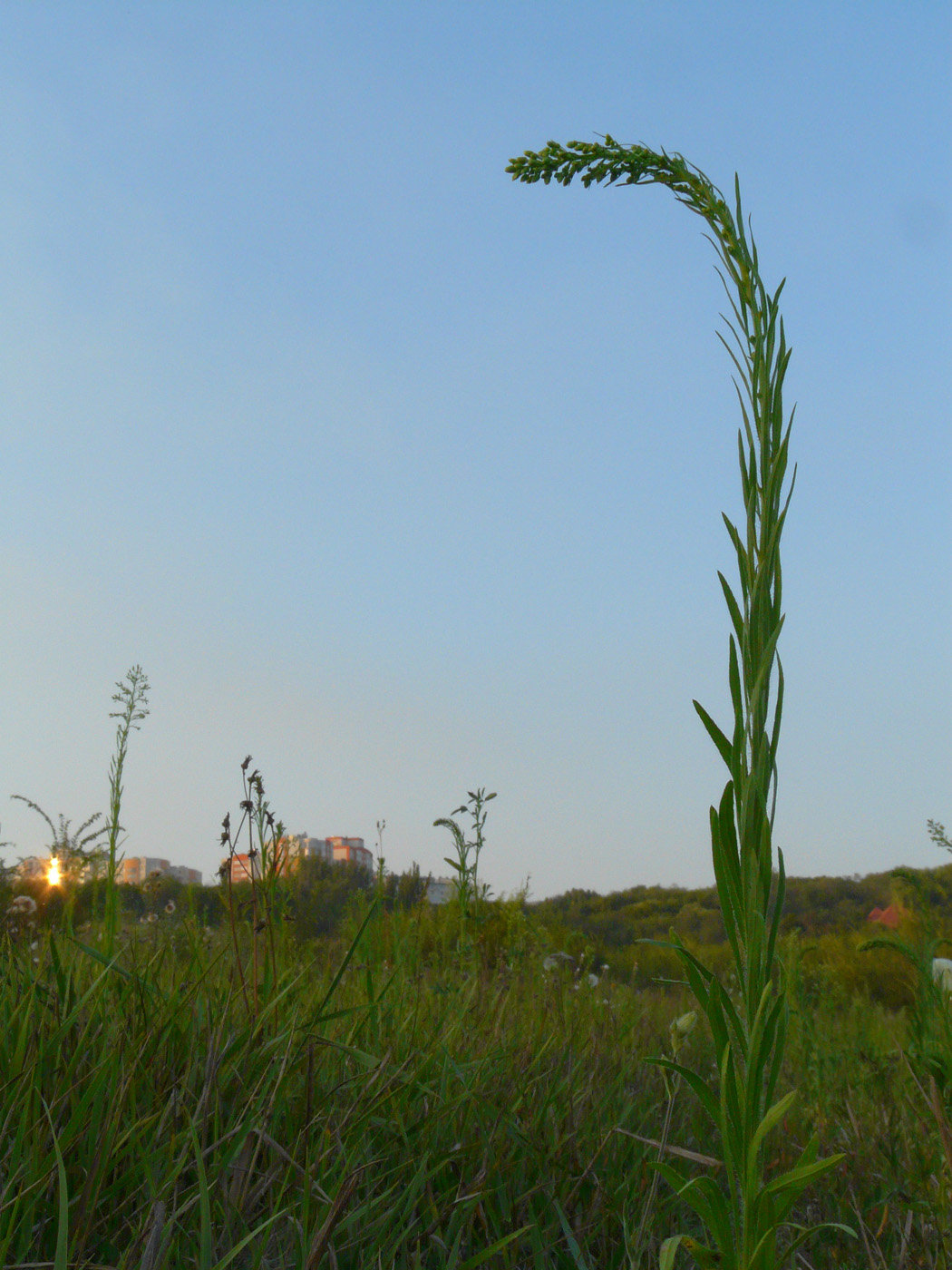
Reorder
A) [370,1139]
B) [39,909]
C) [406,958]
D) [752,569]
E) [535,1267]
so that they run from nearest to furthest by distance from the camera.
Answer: [752,569] < [535,1267] < [370,1139] < [406,958] < [39,909]

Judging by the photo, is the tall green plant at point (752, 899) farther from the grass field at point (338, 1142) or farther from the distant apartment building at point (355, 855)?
the distant apartment building at point (355, 855)

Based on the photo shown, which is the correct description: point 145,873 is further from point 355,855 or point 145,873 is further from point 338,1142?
point 338,1142

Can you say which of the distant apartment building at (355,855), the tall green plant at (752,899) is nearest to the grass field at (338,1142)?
the tall green plant at (752,899)

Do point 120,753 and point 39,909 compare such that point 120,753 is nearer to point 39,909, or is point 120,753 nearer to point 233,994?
point 233,994

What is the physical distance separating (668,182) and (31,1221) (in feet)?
6.24

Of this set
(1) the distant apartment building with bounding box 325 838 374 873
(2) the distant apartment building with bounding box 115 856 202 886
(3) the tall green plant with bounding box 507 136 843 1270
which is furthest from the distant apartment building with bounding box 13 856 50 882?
(3) the tall green plant with bounding box 507 136 843 1270

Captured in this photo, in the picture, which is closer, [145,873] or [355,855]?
[145,873]

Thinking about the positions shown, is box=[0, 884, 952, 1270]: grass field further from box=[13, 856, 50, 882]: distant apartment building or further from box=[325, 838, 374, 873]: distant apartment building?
box=[325, 838, 374, 873]: distant apartment building

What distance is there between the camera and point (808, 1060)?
10.4 feet

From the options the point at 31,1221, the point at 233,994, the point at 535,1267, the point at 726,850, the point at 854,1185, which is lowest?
the point at 854,1185

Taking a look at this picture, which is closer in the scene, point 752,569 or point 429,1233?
point 752,569

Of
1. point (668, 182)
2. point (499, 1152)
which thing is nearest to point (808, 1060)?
point (499, 1152)

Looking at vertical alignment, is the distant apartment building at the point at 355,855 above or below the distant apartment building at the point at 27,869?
below

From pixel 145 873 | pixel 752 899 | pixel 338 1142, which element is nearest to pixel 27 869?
pixel 338 1142
